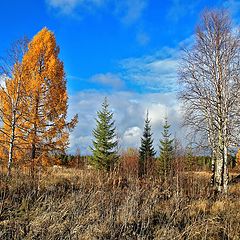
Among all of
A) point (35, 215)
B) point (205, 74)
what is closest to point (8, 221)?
point (35, 215)

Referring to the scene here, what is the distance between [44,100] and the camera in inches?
570

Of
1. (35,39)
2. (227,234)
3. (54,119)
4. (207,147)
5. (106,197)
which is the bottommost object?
(227,234)

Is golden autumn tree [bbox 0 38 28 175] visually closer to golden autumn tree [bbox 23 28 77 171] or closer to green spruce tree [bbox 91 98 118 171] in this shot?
golden autumn tree [bbox 23 28 77 171]

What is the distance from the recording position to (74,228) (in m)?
5.40

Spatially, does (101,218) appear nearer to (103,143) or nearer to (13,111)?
(13,111)

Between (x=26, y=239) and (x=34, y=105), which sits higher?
(x=34, y=105)

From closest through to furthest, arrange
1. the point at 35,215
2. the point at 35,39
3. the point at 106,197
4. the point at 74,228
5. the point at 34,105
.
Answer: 1. the point at 74,228
2. the point at 35,215
3. the point at 106,197
4. the point at 34,105
5. the point at 35,39

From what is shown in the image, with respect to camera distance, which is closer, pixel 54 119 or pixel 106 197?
pixel 106 197

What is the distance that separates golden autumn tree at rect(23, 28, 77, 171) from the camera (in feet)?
46.1

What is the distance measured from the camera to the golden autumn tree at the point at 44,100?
1404cm

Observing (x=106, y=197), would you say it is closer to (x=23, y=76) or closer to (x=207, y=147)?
(x=23, y=76)

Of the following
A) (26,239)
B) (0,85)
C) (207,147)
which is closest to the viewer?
(26,239)

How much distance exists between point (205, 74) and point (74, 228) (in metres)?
12.7

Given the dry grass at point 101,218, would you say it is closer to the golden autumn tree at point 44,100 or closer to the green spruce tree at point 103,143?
the golden autumn tree at point 44,100
